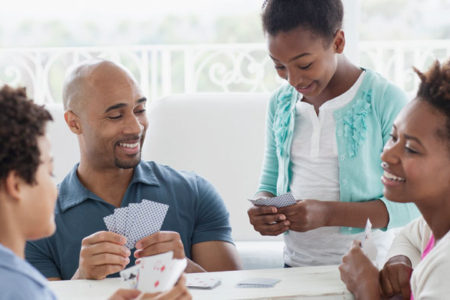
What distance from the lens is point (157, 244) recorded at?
6.89 feet

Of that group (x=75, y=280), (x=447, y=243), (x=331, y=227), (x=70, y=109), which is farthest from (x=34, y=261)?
(x=447, y=243)

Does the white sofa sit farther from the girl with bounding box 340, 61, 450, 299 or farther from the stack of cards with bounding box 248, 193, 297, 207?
the girl with bounding box 340, 61, 450, 299

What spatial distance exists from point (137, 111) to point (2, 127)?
1.28m

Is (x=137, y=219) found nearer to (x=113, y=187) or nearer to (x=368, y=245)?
(x=113, y=187)

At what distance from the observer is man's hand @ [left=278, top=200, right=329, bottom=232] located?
2217mm

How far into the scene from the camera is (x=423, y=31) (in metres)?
11.7

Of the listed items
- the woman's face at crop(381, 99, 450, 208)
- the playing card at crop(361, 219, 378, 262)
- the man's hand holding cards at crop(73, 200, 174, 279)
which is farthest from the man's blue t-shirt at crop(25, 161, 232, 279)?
the woman's face at crop(381, 99, 450, 208)

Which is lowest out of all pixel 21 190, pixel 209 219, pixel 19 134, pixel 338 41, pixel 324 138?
pixel 209 219

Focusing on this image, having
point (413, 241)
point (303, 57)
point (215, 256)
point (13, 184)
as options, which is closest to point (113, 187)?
point (215, 256)

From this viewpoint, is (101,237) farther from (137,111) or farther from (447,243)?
(447,243)

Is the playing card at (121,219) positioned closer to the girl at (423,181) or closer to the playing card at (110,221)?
the playing card at (110,221)

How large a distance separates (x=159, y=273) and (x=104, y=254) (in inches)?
18.4

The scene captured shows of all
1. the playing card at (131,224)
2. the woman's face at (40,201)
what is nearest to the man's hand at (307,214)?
the playing card at (131,224)

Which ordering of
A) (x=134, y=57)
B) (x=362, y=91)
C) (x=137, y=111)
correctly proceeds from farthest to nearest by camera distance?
1. (x=134, y=57)
2. (x=137, y=111)
3. (x=362, y=91)
